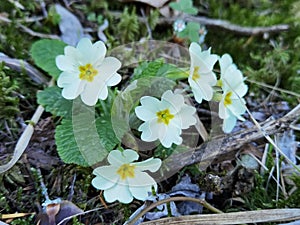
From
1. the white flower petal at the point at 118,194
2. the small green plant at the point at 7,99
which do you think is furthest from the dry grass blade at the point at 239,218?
the small green plant at the point at 7,99

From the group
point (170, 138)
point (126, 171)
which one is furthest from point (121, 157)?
point (170, 138)

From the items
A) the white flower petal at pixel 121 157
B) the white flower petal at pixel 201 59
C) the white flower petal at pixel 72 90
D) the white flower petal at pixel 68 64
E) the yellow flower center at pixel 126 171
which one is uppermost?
the white flower petal at pixel 201 59

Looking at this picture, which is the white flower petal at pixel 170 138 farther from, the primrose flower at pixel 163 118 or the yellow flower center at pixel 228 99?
the yellow flower center at pixel 228 99

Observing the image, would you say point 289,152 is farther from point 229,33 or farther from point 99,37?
point 99,37

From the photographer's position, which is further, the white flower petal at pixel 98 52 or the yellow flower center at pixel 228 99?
the yellow flower center at pixel 228 99

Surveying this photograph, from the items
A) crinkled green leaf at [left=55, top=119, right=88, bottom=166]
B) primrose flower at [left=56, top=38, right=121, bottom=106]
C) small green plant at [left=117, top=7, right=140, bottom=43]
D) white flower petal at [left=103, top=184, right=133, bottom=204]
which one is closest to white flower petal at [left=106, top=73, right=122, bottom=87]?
primrose flower at [left=56, top=38, right=121, bottom=106]

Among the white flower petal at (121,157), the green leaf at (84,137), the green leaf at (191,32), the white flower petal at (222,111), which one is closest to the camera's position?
the white flower petal at (121,157)

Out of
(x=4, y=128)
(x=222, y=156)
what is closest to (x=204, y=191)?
(x=222, y=156)
